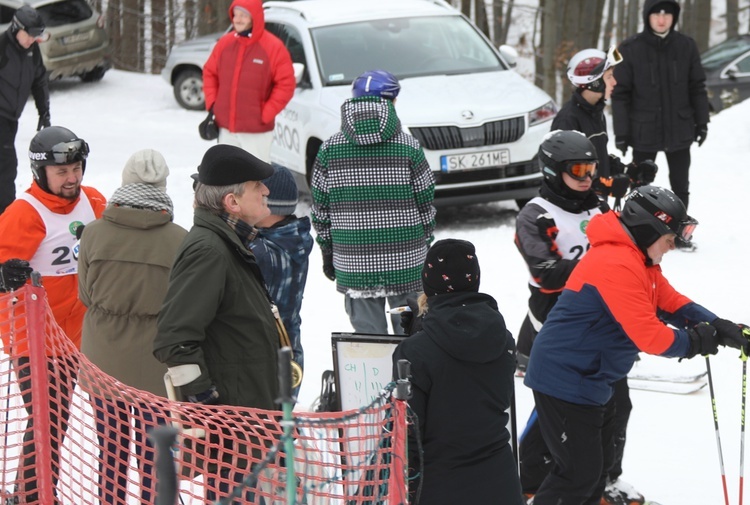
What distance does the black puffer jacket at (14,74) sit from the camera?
9055mm

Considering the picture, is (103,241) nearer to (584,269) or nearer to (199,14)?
(584,269)

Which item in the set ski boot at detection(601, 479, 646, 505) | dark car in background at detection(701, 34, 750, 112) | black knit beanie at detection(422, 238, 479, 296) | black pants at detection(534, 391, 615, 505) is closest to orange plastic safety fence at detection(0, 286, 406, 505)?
black knit beanie at detection(422, 238, 479, 296)

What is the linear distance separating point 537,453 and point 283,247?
58.4 inches

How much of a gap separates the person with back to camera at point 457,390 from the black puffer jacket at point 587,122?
322 centimetres

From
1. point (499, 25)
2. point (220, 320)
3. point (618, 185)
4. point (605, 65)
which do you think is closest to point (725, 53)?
point (605, 65)

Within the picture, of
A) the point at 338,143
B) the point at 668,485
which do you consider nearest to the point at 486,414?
the point at 668,485

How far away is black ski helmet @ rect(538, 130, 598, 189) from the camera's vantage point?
5.10 meters

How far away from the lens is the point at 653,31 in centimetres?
863

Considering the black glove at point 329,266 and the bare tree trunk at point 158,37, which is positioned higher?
the black glove at point 329,266

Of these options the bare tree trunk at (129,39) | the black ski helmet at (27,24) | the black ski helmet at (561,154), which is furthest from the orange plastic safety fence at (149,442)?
the bare tree trunk at (129,39)

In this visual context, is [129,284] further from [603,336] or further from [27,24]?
[27,24]

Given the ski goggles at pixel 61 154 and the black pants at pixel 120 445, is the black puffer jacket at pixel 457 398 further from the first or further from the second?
the ski goggles at pixel 61 154

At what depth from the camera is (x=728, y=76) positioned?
665 inches

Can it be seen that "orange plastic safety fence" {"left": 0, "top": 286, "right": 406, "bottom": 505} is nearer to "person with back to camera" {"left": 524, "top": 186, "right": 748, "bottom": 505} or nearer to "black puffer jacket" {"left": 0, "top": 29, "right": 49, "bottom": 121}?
"person with back to camera" {"left": 524, "top": 186, "right": 748, "bottom": 505}
